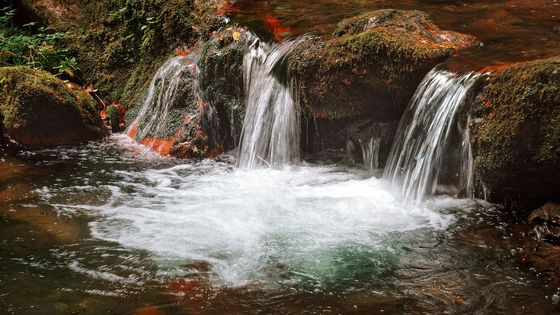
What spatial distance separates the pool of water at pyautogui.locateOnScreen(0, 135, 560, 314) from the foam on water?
0.05 ft

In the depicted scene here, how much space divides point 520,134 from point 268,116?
2944 mm

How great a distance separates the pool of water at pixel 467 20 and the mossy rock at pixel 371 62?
0.29 m

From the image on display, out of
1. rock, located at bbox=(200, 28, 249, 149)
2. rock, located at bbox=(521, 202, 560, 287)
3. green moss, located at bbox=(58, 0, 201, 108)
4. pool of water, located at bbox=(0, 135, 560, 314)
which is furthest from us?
green moss, located at bbox=(58, 0, 201, 108)

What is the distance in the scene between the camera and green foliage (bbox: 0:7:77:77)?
8.23m

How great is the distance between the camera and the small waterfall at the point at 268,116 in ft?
20.7

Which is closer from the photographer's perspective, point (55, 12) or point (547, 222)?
point (547, 222)

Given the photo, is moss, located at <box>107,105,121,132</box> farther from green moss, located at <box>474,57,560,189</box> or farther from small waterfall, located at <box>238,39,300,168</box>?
green moss, located at <box>474,57,560,189</box>

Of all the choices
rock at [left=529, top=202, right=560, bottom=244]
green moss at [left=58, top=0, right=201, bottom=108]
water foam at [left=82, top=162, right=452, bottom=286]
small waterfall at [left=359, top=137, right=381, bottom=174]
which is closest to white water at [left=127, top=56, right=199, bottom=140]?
green moss at [left=58, top=0, right=201, bottom=108]

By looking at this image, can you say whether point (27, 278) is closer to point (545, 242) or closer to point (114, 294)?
point (114, 294)

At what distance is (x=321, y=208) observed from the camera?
16.4 feet

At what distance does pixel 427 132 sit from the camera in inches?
201

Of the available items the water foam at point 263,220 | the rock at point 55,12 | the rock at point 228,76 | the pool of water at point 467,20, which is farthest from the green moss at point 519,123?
the rock at point 55,12

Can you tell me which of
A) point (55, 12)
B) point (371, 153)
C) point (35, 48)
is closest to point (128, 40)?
point (35, 48)

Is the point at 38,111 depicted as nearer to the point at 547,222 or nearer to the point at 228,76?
the point at 228,76
